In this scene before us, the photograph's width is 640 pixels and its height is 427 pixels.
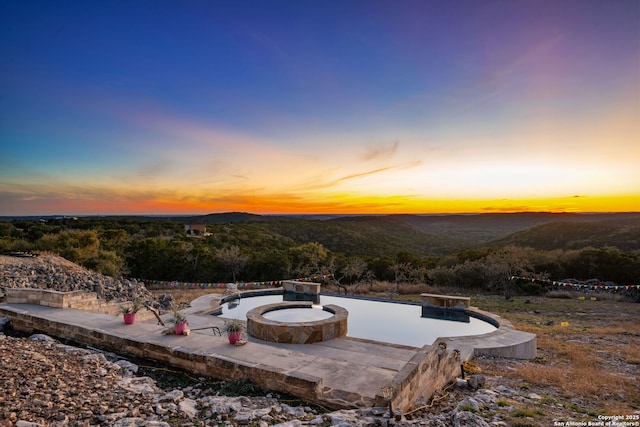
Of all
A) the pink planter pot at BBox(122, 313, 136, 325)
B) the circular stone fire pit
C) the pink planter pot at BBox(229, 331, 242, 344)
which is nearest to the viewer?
the pink planter pot at BBox(229, 331, 242, 344)

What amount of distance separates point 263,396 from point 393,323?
295 inches

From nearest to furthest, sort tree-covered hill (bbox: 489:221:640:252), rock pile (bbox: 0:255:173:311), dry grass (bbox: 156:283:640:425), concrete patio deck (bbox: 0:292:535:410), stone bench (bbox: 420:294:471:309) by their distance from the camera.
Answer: concrete patio deck (bbox: 0:292:535:410) < dry grass (bbox: 156:283:640:425) < rock pile (bbox: 0:255:173:311) < stone bench (bbox: 420:294:471:309) < tree-covered hill (bbox: 489:221:640:252)

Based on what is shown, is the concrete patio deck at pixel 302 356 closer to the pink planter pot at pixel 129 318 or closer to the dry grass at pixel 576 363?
the pink planter pot at pixel 129 318

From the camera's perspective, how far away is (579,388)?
22.1ft

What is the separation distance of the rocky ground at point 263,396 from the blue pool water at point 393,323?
7.90 feet

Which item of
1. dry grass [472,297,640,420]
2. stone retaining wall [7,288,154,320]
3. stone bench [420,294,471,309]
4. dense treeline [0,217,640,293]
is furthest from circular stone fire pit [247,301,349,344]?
dense treeline [0,217,640,293]

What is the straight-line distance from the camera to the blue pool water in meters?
10.8

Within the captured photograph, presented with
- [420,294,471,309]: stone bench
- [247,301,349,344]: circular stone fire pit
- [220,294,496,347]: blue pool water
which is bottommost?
[220,294,496,347]: blue pool water

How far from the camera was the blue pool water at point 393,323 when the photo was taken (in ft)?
35.6

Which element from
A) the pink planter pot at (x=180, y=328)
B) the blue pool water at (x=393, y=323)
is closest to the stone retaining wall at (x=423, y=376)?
the blue pool water at (x=393, y=323)

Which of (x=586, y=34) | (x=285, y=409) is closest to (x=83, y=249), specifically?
(x=285, y=409)

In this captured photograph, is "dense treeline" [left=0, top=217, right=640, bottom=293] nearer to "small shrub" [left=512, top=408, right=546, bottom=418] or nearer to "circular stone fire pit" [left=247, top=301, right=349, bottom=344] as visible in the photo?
"circular stone fire pit" [left=247, top=301, right=349, bottom=344]

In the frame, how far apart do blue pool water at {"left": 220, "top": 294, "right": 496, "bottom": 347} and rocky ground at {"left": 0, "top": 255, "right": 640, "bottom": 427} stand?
2406 millimetres

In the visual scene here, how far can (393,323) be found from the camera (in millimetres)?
12250
